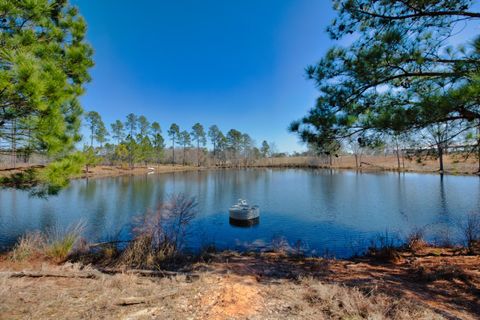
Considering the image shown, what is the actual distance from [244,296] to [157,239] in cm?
433

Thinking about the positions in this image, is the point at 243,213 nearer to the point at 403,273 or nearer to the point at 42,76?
the point at 403,273

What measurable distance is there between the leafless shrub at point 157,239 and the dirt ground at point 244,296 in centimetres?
136

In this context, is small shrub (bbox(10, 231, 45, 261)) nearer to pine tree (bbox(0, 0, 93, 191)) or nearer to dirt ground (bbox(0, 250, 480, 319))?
pine tree (bbox(0, 0, 93, 191))

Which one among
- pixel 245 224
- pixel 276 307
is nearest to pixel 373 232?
pixel 245 224

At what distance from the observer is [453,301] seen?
3.34m

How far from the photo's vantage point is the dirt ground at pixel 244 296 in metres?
2.74

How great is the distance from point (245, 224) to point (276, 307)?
9.13 meters

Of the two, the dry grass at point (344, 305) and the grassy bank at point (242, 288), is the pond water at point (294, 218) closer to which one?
the grassy bank at point (242, 288)

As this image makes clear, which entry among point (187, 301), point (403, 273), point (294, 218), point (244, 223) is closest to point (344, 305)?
point (187, 301)

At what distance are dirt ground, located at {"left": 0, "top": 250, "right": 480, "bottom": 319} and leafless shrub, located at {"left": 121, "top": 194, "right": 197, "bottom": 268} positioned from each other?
136cm

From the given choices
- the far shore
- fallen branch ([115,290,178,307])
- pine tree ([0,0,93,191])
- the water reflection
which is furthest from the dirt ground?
the far shore

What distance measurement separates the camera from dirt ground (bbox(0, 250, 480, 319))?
2.74 metres

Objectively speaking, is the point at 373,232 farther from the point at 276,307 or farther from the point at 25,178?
the point at 25,178

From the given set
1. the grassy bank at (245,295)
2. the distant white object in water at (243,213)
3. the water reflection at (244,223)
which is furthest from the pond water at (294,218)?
the grassy bank at (245,295)
